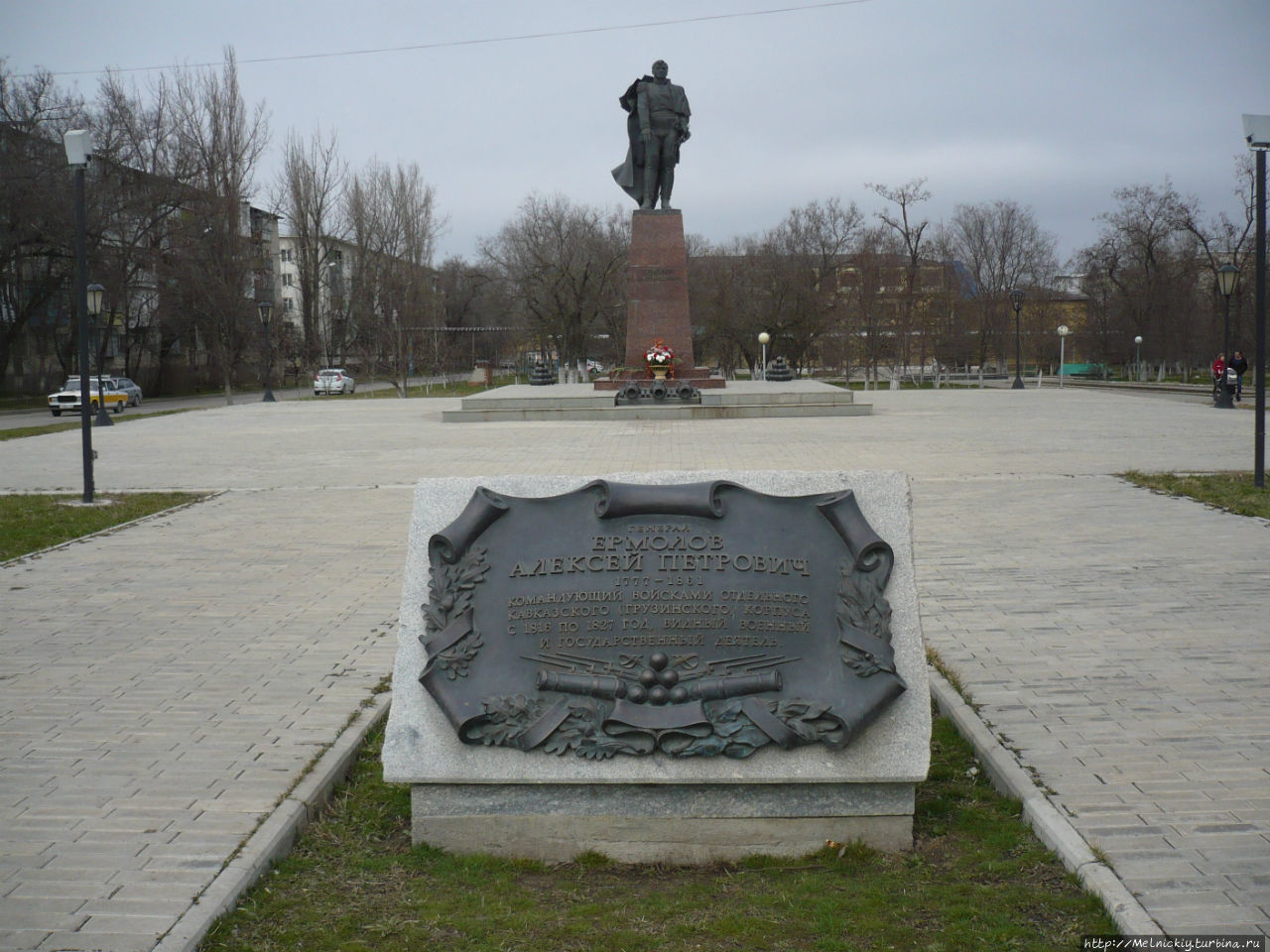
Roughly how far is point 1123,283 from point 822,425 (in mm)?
50082

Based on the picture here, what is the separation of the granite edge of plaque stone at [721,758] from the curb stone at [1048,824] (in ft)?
1.69

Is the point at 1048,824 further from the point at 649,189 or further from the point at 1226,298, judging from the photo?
the point at 1226,298

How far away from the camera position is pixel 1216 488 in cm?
1210

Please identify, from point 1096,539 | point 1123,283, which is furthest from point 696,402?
point 1123,283

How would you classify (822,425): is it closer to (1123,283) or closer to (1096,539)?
(1096,539)

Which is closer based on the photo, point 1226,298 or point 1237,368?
point 1226,298

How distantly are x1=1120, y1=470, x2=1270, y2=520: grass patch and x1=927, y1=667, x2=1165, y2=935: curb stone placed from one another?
677cm

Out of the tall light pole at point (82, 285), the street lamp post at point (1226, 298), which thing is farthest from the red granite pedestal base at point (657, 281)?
the tall light pole at point (82, 285)

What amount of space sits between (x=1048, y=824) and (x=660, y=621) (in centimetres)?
145

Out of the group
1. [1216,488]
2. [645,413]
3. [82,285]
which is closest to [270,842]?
[82,285]

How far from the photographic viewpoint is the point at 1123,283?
6512cm

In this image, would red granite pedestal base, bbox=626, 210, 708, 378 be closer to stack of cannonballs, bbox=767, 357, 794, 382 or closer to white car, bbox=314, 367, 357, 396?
stack of cannonballs, bbox=767, 357, 794, 382

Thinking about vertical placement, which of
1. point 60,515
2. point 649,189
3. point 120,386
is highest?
point 649,189

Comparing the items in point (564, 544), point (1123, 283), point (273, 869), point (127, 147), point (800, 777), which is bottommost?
point (273, 869)
